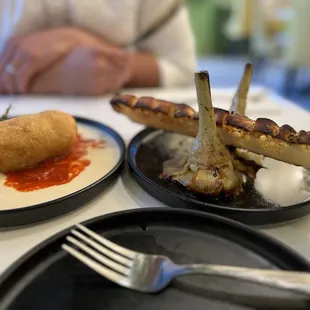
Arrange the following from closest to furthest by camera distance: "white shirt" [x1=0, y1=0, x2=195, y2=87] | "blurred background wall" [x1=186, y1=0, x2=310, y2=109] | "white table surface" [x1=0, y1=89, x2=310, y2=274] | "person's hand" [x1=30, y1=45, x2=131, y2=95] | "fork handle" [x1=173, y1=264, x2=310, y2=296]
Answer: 1. "fork handle" [x1=173, y1=264, x2=310, y2=296]
2. "white table surface" [x1=0, y1=89, x2=310, y2=274]
3. "person's hand" [x1=30, y1=45, x2=131, y2=95]
4. "white shirt" [x1=0, y1=0, x2=195, y2=87]
5. "blurred background wall" [x1=186, y1=0, x2=310, y2=109]

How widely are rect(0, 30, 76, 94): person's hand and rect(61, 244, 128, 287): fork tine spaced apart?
69 cm

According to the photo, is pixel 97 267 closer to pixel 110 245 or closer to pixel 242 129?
pixel 110 245

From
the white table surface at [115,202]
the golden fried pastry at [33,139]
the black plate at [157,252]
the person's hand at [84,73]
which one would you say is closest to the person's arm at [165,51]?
the person's hand at [84,73]

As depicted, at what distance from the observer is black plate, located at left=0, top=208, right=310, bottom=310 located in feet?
1.13

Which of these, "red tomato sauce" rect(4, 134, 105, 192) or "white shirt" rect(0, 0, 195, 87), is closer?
"red tomato sauce" rect(4, 134, 105, 192)

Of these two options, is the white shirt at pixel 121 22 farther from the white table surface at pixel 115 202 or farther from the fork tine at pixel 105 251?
the fork tine at pixel 105 251

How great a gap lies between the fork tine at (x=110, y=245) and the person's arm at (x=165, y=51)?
75 centimetres

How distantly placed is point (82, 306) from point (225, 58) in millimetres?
3525

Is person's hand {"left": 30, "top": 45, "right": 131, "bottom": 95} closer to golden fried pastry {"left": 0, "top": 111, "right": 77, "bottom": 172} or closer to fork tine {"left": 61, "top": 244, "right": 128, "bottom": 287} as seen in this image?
golden fried pastry {"left": 0, "top": 111, "right": 77, "bottom": 172}

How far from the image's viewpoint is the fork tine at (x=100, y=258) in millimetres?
367

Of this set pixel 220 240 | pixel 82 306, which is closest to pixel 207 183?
pixel 220 240

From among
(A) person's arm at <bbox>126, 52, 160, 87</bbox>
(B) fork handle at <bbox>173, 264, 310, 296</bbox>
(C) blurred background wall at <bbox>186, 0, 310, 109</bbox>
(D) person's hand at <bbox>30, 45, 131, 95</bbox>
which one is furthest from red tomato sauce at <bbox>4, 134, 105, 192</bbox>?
(C) blurred background wall at <bbox>186, 0, 310, 109</bbox>

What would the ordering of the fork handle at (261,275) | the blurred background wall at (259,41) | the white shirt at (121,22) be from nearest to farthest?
the fork handle at (261,275) < the white shirt at (121,22) < the blurred background wall at (259,41)

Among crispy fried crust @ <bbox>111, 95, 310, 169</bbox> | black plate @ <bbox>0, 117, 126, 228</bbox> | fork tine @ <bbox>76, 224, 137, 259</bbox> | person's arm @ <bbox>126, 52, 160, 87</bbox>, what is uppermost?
crispy fried crust @ <bbox>111, 95, 310, 169</bbox>
